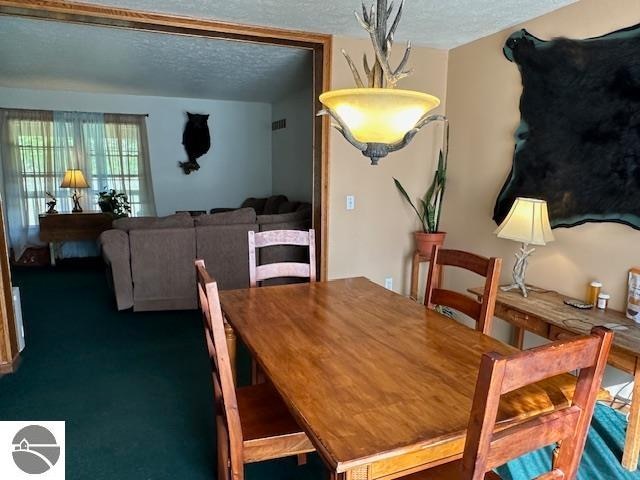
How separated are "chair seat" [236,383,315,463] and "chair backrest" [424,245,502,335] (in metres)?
0.88

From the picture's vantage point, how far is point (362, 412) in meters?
1.12

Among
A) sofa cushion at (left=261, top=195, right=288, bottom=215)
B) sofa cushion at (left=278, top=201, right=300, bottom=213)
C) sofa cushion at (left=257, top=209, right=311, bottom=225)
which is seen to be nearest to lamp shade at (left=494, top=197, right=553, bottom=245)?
sofa cushion at (left=257, top=209, right=311, bottom=225)

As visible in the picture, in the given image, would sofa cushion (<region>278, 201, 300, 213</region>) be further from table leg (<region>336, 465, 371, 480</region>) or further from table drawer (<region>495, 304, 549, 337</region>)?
table leg (<region>336, 465, 371, 480</region>)

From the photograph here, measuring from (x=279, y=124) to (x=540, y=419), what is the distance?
20.2ft

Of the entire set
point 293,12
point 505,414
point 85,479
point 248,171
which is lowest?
point 85,479

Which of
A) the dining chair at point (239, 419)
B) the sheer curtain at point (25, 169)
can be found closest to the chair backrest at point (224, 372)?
the dining chair at point (239, 419)

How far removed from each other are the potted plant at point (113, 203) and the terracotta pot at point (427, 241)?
4348 millimetres

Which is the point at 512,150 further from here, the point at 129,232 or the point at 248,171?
the point at 248,171

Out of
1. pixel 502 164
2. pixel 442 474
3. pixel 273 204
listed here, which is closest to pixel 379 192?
pixel 502 164

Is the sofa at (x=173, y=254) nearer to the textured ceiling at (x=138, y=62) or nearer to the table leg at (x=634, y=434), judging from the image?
the textured ceiling at (x=138, y=62)

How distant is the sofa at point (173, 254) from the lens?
3898 mm

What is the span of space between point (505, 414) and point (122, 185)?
255 inches

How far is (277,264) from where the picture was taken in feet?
7.99

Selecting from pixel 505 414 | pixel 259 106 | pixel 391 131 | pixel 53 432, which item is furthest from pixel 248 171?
pixel 505 414
